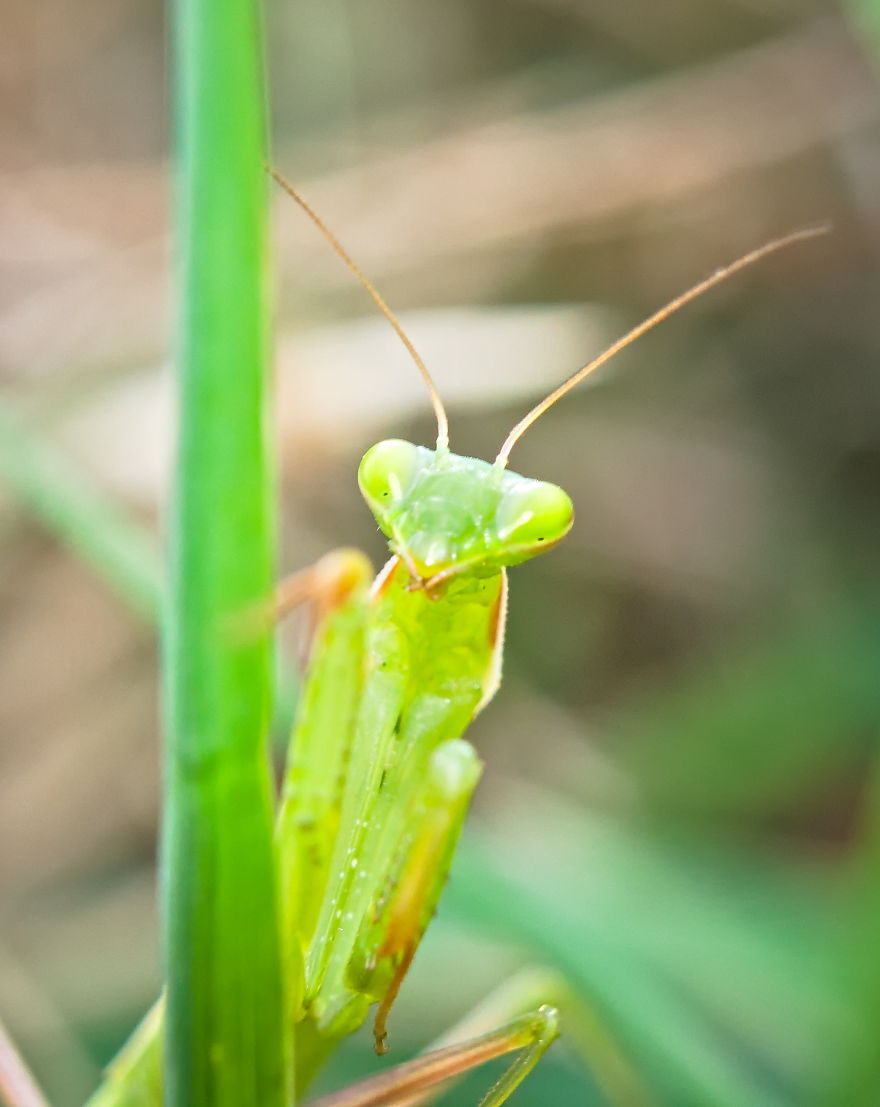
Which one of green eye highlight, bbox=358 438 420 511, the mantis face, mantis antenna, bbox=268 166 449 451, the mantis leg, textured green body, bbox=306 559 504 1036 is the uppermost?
mantis antenna, bbox=268 166 449 451

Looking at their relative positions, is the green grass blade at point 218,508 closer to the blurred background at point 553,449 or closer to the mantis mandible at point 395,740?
the mantis mandible at point 395,740

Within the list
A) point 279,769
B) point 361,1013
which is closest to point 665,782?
point 279,769

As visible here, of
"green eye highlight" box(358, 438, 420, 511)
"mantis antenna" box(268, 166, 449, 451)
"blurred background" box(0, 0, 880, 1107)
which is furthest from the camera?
"blurred background" box(0, 0, 880, 1107)

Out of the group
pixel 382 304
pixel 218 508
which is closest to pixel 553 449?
pixel 382 304

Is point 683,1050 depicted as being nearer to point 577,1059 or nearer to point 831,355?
point 577,1059

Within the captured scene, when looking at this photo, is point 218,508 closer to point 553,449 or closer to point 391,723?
point 391,723

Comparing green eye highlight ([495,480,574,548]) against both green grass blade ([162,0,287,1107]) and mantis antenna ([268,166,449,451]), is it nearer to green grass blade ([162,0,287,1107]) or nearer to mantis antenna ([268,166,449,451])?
mantis antenna ([268,166,449,451])

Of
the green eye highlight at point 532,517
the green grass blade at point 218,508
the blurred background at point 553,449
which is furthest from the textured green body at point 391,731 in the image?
the blurred background at point 553,449

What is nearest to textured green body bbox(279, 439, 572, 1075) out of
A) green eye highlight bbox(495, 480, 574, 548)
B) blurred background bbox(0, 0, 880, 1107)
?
green eye highlight bbox(495, 480, 574, 548)
